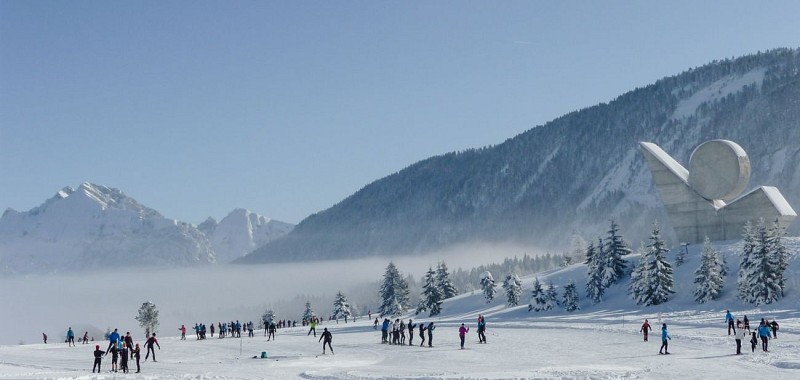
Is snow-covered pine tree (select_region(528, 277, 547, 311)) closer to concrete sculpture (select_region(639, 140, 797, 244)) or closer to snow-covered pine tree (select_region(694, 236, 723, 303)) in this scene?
concrete sculpture (select_region(639, 140, 797, 244))

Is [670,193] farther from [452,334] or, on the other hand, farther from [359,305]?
[359,305]

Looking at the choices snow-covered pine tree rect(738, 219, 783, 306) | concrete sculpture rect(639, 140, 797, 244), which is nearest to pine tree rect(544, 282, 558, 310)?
concrete sculpture rect(639, 140, 797, 244)

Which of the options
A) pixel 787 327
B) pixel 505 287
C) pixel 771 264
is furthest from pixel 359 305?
pixel 787 327

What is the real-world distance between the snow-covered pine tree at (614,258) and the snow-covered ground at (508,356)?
1804 cm

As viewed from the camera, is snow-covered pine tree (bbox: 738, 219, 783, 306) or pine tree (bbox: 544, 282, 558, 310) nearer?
snow-covered pine tree (bbox: 738, 219, 783, 306)

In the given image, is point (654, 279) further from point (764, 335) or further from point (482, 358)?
point (482, 358)

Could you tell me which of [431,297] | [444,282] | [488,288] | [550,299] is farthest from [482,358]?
[444,282]

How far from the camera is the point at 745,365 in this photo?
2977cm

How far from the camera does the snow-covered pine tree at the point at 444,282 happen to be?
304 feet

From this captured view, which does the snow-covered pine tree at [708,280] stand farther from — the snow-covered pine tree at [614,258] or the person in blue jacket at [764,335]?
the person in blue jacket at [764,335]

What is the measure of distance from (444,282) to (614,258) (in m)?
23.0

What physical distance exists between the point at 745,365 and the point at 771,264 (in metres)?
→ 34.3

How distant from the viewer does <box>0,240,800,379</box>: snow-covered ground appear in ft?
93.9

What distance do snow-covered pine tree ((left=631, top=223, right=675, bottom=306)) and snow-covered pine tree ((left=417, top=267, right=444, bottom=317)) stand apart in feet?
77.9
